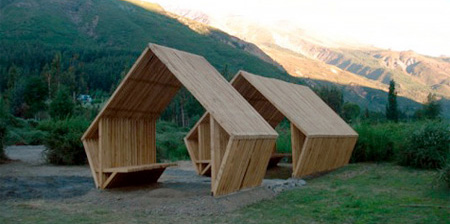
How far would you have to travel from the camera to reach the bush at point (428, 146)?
15641mm

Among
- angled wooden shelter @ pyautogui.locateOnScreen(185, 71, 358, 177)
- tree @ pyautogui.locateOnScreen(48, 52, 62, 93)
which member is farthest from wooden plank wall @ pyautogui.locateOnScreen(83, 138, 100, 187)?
tree @ pyautogui.locateOnScreen(48, 52, 62, 93)

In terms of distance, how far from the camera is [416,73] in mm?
182000

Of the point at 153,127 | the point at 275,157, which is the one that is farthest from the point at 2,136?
the point at 275,157

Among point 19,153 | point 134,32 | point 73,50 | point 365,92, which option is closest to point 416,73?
point 365,92

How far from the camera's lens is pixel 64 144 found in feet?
61.5

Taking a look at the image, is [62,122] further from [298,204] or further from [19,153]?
[298,204]

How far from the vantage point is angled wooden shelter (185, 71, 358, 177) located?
14438 mm

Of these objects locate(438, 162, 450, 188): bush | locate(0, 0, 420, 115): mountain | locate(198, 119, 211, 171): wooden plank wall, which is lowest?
locate(0, 0, 420, 115): mountain

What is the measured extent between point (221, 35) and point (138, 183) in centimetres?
9381

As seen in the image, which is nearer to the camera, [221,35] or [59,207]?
[59,207]

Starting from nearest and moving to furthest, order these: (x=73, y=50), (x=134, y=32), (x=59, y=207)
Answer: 1. (x=59, y=207)
2. (x=73, y=50)
3. (x=134, y=32)

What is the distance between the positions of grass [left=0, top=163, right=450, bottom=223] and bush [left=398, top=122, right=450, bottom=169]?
3595 millimetres

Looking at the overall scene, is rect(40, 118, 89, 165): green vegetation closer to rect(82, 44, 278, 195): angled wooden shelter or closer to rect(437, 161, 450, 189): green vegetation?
rect(82, 44, 278, 195): angled wooden shelter

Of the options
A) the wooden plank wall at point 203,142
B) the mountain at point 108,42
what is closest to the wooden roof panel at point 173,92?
the wooden plank wall at point 203,142
